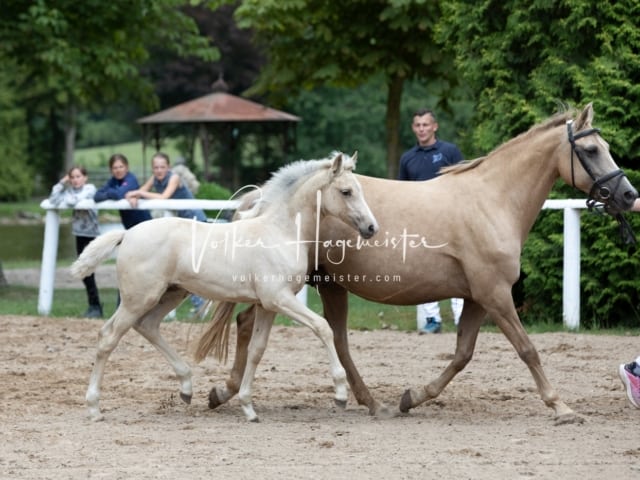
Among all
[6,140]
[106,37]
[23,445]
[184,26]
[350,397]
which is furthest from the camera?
[6,140]

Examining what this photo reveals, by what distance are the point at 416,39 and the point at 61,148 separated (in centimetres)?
3342

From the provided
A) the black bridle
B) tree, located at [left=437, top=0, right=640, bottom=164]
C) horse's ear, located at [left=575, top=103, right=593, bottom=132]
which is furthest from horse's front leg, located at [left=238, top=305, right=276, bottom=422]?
tree, located at [left=437, top=0, right=640, bottom=164]

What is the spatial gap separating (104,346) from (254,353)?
36.4 inches

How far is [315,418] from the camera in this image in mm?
6664

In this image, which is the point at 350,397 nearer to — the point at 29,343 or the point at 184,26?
the point at 29,343

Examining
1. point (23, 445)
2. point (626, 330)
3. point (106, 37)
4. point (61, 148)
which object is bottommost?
point (23, 445)

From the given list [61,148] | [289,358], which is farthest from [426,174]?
[61,148]

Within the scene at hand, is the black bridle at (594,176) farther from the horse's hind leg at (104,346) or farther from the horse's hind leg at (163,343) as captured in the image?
the horse's hind leg at (104,346)

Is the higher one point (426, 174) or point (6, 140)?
point (6, 140)

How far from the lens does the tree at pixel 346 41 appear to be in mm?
15555

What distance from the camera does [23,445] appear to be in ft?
18.9

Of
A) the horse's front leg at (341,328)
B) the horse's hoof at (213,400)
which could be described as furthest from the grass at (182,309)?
the horse's hoof at (213,400)

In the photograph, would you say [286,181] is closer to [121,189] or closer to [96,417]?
[96,417]

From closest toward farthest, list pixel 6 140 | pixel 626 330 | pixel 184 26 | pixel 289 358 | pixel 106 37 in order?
pixel 289 358, pixel 626 330, pixel 106 37, pixel 184 26, pixel 6 140
